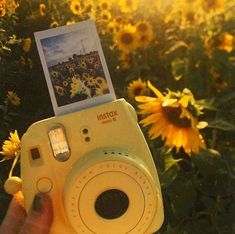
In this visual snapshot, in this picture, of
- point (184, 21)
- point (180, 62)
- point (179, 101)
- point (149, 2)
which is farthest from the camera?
point (149, 2)

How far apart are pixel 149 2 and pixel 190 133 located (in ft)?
4.75

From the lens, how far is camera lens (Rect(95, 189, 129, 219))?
1.04 m

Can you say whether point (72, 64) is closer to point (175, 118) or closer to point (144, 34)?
point (175, 118)

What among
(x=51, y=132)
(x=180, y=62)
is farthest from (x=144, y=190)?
(x=180, y=62)

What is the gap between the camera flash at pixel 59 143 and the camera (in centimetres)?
105

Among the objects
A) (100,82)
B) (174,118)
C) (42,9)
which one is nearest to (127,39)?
(42,9)

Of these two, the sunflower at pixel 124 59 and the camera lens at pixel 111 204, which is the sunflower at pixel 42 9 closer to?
the sunflower at pixel 124 59

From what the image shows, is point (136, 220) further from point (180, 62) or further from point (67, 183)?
point (180, 62)

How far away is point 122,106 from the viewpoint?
107cm

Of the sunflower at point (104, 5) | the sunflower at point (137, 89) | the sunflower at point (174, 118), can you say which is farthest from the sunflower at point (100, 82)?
the sunflower at point (104, 5)

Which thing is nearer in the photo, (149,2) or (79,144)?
(79,144)

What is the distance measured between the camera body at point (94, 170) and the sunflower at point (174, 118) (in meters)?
0.37

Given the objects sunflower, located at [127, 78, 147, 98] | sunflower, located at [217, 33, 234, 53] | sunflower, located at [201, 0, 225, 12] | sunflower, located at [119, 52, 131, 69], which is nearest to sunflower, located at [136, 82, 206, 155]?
sunflower, located at [127, 78, 147, 98]

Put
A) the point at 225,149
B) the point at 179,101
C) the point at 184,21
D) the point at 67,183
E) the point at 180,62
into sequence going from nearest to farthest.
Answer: the point at 67,183, the point at 179,101, the point at 225,149, the point at 180,62, the point at 184,21
